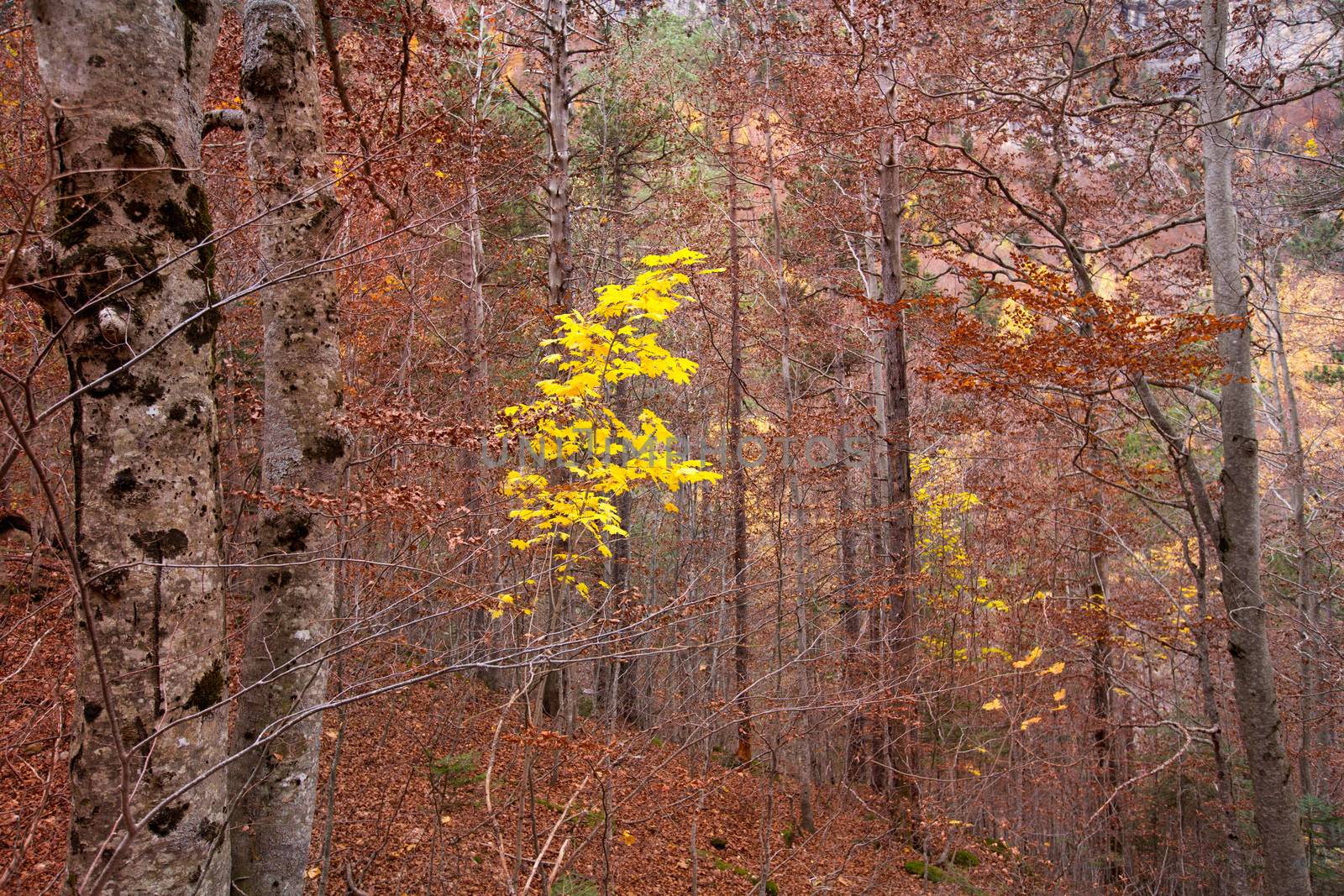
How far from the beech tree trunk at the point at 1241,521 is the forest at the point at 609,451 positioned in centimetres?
4

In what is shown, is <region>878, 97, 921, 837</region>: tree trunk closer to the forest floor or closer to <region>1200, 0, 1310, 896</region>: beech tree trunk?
the forest floor

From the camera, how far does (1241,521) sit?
6.28 m

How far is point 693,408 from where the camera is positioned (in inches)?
591

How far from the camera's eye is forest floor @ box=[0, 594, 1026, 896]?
12.0ft

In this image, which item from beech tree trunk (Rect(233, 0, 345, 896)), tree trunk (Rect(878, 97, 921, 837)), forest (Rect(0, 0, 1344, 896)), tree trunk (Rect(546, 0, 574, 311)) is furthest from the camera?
tree trunk (Rect(878, 97, 921, 837))

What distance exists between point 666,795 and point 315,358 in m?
5.10

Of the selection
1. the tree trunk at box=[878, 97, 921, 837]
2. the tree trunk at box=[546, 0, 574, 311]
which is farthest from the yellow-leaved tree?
the tree trunk at box=[878, 97, 921, 837]

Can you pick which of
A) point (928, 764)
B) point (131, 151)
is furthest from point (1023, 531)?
point (131, 151)

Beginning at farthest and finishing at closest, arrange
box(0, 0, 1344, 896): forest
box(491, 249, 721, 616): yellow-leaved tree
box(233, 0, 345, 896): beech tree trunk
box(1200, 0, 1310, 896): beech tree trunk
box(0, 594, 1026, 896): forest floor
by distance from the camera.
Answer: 1. box(1200, 0, 1310, 896): beech tree trunk
2. box(491, 249, 721, 616): yellow-leaved tree
3. box(0, 594, 1026, 896): forest floor
4. box(233, 0, 345, 896): beech tree trunk
5. box(0, 0, 1344, 896): forest

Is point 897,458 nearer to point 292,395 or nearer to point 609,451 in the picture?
point 609,451

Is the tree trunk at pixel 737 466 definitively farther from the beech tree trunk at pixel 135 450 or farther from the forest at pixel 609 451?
the beech tree trunk at pixel 135 450

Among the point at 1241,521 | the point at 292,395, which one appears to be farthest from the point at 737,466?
the point at 292,395

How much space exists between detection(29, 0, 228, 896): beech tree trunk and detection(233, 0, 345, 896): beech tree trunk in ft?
3.78

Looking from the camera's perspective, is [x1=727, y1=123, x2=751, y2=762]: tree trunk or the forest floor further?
[x1=727, y1=123, x2=751, y2=762]: tree trunk
